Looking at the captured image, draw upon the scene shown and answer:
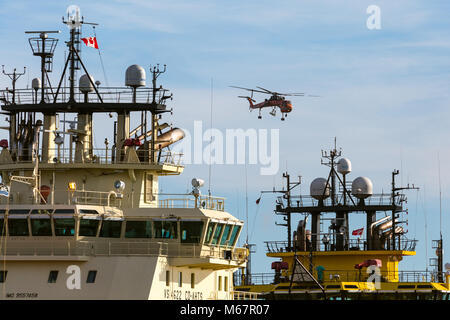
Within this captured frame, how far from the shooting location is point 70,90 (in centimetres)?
7925

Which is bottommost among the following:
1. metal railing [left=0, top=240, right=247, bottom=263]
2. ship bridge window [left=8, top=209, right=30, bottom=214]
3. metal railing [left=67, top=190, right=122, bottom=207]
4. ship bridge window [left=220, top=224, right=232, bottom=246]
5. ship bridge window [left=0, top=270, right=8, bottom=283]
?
ship bridge window [left=0, top=270, right=8, bottom=283]

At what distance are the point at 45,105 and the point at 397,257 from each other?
55085mm

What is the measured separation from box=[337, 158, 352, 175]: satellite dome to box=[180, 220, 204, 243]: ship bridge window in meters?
55.5

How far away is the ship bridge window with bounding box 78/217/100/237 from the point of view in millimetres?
71188

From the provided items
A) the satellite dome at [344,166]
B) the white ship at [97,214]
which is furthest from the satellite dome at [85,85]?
the satellite dome at [344,166]

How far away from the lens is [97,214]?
71625 millimetres

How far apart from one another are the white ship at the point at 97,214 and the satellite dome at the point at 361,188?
48.8 metres

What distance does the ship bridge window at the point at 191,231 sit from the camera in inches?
2876

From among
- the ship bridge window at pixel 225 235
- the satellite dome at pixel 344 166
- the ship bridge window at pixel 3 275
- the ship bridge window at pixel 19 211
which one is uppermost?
the satellite dome at pixel 344 166

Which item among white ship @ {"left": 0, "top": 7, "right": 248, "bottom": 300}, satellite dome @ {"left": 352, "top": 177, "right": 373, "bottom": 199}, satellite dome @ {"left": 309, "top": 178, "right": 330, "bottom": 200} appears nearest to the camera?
white ship @ {"left": 0, "top": 7, "right": 248, "bottom": 300}

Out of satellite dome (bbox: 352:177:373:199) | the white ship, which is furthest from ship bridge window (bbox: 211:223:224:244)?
satellite dome (bbox: 352:177:373:199)

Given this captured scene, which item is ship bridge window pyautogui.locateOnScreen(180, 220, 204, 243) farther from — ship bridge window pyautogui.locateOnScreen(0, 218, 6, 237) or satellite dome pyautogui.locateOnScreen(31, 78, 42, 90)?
satellite dome pyautogui.locateOnScreen(31, 78, 42, 90)

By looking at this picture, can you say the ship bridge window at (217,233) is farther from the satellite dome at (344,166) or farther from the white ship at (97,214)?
the satellite dome at (344,166)

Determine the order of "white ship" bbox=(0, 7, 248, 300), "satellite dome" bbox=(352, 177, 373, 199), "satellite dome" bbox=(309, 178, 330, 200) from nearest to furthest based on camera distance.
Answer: "white ship" bbox=(0, 7, 248, 300) < "satellite dome" bbox=(352, 177, 373, 199) < "satellite dome" bbox=(309, 178, 330, 200)
